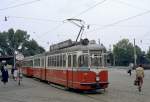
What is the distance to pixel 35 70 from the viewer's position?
1706 inches

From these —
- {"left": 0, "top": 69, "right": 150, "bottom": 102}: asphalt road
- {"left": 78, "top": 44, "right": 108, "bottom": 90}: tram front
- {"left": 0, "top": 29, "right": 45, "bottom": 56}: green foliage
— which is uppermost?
{"left": 0, "top": 29, "right": 45, "bottom": 56}: green foliage

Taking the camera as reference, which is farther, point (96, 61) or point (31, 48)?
point (31, 48)

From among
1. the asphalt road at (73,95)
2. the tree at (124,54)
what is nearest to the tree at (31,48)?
the tree at (124,54)

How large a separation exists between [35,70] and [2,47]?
93229 millimetres

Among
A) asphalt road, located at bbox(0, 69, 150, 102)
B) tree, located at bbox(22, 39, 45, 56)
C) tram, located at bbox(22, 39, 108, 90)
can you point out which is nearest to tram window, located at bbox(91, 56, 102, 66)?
tram, located at bbox(22, 39, 108, 90)

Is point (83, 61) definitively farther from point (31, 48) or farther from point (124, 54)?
point (124, 54)

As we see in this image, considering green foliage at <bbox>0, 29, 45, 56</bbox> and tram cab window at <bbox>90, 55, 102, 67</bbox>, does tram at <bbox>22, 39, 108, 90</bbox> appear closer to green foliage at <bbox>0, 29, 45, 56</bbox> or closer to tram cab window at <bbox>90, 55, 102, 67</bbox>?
tram cab window at <bbox>90, 55, 102, 67</bbox>

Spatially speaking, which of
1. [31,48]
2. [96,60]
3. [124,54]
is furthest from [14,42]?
[96,60]

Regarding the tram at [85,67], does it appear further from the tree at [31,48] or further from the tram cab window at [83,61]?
the tree at [31,48]

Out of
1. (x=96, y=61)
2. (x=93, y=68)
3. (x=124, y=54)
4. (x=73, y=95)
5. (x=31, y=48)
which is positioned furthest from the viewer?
(x=124, y=54)

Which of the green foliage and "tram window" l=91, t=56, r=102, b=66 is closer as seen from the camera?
"tram window" l=91, t=56, r=102, b=66

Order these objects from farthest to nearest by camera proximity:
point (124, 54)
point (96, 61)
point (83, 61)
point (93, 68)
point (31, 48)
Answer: point (124, 54) < point (31, 48) < point (96, 61) < point (83, 61) < point (93, 68)

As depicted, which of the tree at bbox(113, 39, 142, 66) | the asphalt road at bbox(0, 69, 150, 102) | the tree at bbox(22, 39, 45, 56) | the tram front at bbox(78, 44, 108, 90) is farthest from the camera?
the tree at bbox(113, 39, 142, 66)

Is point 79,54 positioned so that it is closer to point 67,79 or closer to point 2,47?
point 67,79
